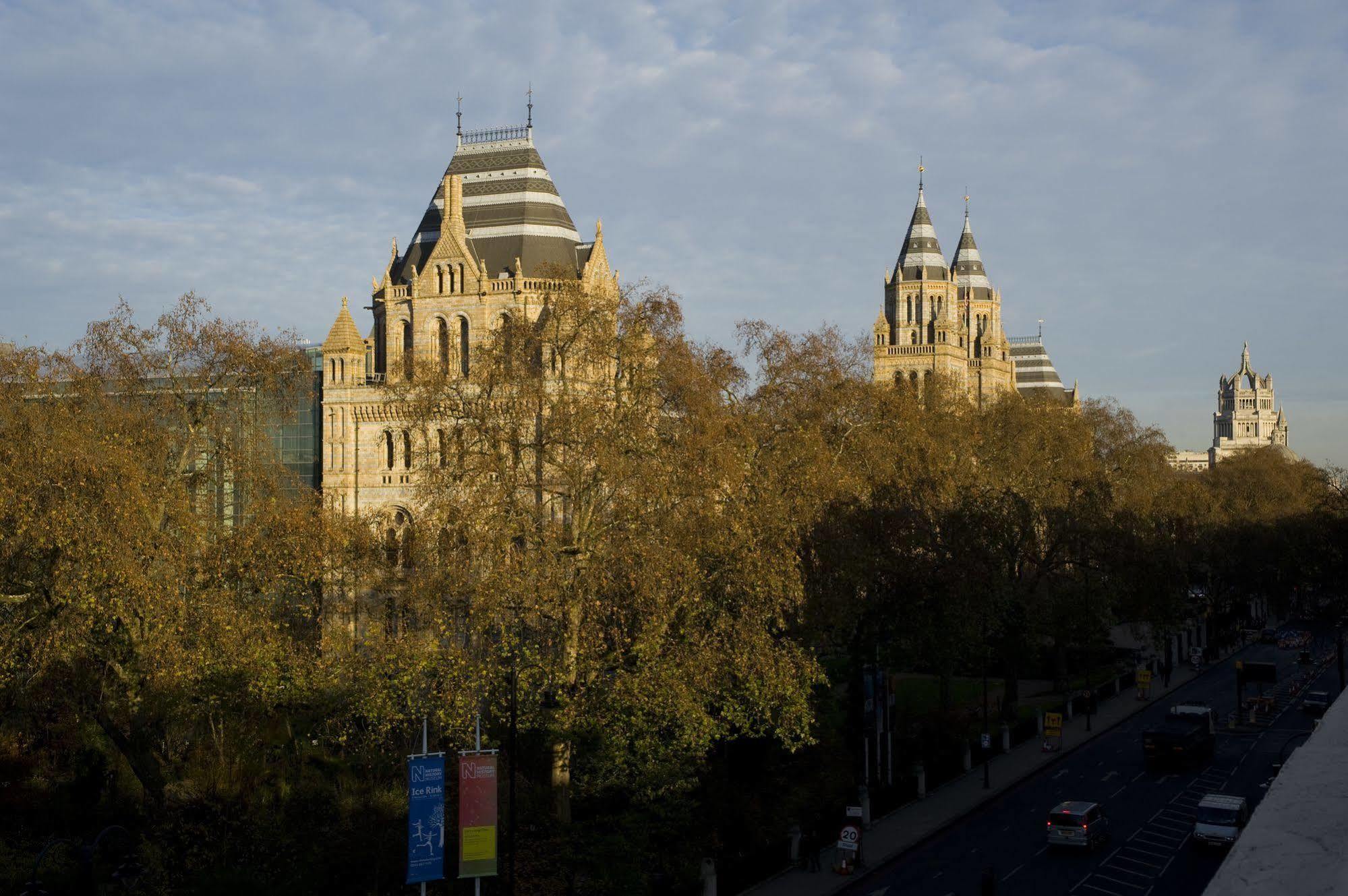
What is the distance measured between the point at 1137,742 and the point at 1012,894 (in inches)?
1016

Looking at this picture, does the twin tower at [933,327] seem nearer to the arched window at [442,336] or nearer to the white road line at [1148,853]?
the arched window at [442,336]

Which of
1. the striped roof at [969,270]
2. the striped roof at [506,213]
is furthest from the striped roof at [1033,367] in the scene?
the striped roof at [506,213]

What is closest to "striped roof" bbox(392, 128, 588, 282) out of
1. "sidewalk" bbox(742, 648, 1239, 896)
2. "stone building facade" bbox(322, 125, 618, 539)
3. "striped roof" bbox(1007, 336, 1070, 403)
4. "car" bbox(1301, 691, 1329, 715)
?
"stone building facade" bbox(322, 125, 618, 539)

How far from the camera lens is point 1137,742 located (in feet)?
189

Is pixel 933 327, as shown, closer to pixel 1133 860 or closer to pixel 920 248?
pixel 920 248

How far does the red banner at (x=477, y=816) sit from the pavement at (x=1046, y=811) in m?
9.76

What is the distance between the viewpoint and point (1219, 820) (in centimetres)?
3841

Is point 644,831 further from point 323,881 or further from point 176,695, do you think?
point 176,695

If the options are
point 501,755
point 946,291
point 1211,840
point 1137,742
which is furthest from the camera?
point 946,291

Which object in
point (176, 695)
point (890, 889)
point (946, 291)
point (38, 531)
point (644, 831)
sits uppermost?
point (946, 291)

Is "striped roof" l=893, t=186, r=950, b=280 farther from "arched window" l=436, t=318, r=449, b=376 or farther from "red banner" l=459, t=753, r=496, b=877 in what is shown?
"red banner" l=459, t=753, r=496, b=877

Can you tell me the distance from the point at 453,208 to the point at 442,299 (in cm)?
613

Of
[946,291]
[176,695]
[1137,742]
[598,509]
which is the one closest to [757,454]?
[598,509]

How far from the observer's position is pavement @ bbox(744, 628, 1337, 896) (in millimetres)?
36062
